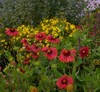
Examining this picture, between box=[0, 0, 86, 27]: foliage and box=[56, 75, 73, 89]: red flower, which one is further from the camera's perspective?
box=[0, 0, 86, 27]: foliage

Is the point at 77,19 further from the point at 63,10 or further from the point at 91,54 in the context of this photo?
the point at 91,54

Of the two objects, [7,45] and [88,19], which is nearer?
[88,19]

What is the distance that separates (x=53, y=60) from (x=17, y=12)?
131 inches

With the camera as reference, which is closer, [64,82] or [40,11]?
[64,82]

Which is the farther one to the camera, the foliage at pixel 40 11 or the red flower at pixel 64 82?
the foliage at pixel 40 11

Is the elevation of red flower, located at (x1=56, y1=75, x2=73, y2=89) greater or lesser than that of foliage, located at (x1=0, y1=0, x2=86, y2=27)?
greater

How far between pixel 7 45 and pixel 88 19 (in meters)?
1.29

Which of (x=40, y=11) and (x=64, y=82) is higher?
(x=64, y=82)

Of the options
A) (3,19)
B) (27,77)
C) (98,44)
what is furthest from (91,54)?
(3,19)

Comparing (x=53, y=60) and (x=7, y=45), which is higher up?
(x=53, y=60)

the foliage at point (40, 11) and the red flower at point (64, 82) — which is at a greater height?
the red flower at point (64, 82)

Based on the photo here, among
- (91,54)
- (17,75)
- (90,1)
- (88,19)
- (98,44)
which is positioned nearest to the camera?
(17,75)

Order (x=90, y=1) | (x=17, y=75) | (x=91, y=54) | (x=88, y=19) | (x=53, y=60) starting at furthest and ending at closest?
(x=90, y=1) → (x=88, y=19) → (x=91, y=54) → (x=53, y=60) → (x=17, y=75)

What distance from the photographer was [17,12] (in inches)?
257
